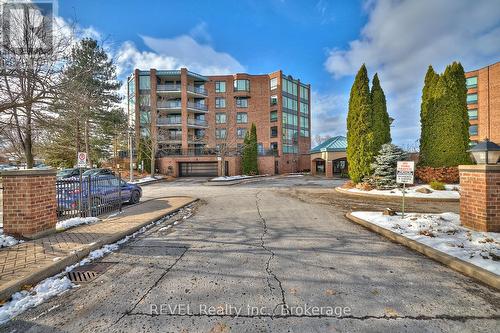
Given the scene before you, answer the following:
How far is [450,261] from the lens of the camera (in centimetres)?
388

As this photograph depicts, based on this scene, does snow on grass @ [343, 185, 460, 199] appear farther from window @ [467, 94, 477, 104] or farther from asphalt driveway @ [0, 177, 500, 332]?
window @ [467, 94, 477, 104]

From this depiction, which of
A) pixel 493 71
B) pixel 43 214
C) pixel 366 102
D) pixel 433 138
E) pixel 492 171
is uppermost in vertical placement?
pixel 493 71

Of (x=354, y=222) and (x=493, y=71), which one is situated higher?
(x=493, y=71)

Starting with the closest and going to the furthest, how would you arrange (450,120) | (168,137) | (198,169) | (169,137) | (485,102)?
(450,120) < (168,137) < (169,137) < (198,169) < (485,102)

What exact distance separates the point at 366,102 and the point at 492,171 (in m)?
12.0

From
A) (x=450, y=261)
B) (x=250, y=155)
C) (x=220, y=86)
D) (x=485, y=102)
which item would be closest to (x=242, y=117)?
(x=220, y=86)

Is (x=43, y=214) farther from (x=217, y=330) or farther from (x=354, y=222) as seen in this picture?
(x=354, y=222)

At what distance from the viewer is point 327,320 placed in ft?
8.32

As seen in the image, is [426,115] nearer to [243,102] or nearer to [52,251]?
[52,251]

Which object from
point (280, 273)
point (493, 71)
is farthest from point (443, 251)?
point (493, 71)

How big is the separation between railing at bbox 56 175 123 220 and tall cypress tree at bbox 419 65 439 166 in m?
18.3

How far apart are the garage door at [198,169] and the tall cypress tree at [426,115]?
26.2 metres

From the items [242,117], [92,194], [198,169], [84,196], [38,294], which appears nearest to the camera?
[38,294]

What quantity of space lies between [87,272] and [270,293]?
3.19 m
